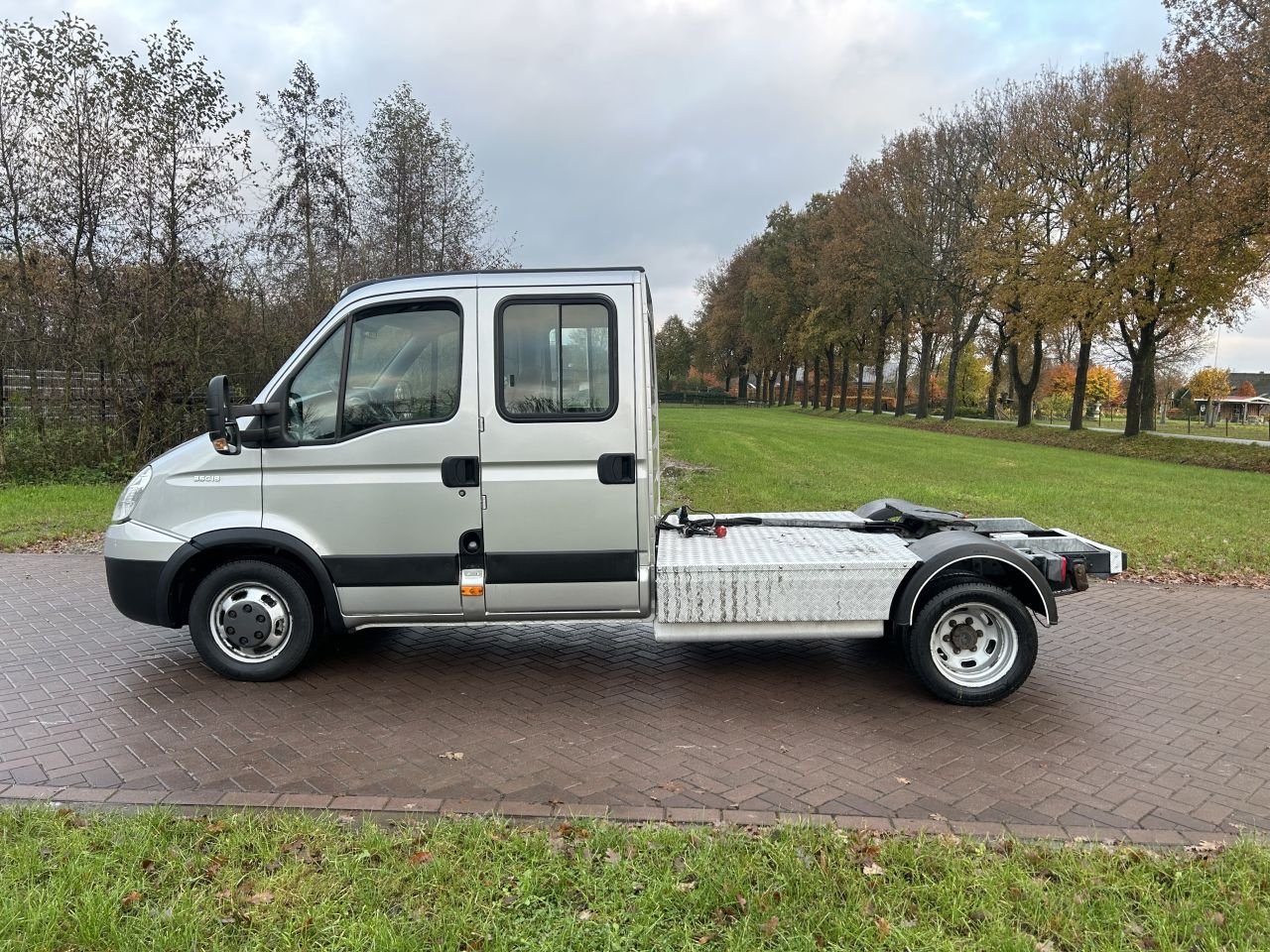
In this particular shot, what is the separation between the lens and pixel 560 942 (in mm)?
2676

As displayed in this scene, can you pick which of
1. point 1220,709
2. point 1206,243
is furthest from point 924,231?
point 1220,709

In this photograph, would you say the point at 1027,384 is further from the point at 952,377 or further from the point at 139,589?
Result: the point at 139,589

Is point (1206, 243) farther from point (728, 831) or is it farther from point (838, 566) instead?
point (728, 831)

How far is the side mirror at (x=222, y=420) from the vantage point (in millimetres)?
4695

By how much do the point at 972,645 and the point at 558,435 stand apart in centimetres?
278

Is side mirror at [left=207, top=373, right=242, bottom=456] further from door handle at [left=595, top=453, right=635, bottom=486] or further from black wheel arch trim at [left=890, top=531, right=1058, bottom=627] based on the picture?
black wheel arch trim at [left=890, top=531, right=1058, bottom=627]

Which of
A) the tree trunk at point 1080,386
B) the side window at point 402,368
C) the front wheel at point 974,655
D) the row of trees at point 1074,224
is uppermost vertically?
the row of trees at point 1074,224

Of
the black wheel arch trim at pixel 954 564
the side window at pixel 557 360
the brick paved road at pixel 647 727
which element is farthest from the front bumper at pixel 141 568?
the black wheel arch trim at pixel 954 564

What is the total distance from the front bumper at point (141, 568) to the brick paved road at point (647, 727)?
496mm

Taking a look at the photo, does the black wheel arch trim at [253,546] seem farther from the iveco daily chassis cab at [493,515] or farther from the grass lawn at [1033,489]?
the grass lawn at [1033,489]

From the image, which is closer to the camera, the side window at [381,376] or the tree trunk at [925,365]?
the side window at [381,376]

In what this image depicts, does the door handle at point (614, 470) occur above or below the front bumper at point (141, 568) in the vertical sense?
above

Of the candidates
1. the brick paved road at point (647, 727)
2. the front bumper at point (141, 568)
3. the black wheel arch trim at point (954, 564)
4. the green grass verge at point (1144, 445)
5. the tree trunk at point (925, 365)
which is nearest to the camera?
the brick paved road at point (647, 727)

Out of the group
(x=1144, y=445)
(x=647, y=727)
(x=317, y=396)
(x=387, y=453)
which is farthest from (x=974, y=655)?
(x=1144, y=445)
